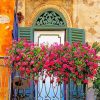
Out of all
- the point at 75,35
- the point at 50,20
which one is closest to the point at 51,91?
the point at 75,35

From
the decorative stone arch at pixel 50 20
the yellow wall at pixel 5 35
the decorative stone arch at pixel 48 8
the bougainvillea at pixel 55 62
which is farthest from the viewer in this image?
the decorative stone arch at pixel 48 8

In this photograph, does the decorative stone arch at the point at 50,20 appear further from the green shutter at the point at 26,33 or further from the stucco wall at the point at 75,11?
the green shutter at the point at 26,33

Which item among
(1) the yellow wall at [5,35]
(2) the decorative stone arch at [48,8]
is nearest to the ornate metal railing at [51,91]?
(2) the decorative stone arch at [48,8]

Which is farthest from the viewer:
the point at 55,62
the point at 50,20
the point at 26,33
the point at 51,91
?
the point at 50,20

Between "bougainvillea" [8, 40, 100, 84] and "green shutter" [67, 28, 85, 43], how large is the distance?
275 centimetres

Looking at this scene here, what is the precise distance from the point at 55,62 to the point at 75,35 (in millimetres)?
3169

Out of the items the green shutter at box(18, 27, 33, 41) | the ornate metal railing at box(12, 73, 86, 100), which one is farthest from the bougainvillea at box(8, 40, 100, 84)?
the green shutter at box(18, 27, 33, 41)

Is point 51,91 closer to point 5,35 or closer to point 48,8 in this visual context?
point 48,8

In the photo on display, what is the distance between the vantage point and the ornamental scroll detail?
1371cm

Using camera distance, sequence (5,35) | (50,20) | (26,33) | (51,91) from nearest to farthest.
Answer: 1. (5,35)
2. (51,91)
3. (26,33)
4. (50,20)

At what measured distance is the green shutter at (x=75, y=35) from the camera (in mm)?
13554

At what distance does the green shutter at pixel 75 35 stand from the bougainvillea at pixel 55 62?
275 centimetres

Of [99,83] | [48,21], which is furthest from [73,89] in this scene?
[48,21]

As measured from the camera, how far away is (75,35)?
535 inches
